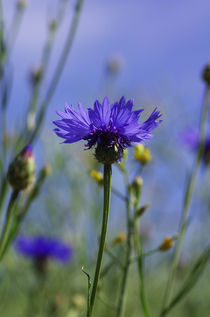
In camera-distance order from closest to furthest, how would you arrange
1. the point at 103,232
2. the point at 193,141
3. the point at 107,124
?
the point at 103,232
the point at 107,124
the point at 193,141

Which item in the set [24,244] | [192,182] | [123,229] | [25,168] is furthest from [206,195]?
[25,168]

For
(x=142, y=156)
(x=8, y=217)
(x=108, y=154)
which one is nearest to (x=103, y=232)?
(x=108, y=154)

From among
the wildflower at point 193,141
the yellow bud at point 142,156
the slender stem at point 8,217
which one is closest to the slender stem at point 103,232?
the slender stem at point 8,217

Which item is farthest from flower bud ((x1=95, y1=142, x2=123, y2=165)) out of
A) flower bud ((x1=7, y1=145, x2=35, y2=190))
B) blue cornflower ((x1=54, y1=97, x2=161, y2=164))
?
flower bud ((x1=7, y1=145, x2=35, y2=190))

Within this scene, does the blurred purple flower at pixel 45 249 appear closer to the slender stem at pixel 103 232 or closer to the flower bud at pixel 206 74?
the flower bud at pixel 206 74

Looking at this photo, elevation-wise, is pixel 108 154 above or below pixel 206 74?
below

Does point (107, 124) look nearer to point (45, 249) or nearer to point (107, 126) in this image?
point (107, 126)

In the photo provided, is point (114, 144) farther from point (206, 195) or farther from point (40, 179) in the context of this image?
point (206, 195)

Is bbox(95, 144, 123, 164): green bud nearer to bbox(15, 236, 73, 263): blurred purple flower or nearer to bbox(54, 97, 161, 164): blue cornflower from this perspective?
bbox(54, 97, 161, 164): blue cornflower
